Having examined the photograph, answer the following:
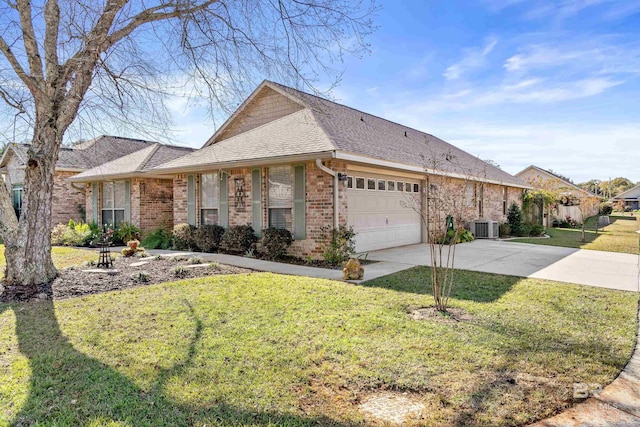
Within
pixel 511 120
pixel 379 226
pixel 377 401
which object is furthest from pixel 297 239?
pixel 511 120

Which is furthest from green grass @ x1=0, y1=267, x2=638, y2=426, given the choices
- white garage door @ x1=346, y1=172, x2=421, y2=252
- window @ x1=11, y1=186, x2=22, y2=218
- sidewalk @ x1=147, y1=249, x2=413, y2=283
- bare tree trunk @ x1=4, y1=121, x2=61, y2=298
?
window @ x1=11, y1=186, x2=22, y2=218

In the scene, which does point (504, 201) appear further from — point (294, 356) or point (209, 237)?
point (294, 356)

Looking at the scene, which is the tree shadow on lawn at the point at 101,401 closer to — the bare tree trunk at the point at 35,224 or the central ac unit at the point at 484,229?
the bare tree trunk at the point at 35,224

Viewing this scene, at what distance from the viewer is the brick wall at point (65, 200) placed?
59.5ft

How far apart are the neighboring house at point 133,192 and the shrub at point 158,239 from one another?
0.92m

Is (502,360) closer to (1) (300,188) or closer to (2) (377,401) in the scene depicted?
(2) (377,401)

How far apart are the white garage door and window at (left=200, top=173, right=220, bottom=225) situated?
15.4 ft

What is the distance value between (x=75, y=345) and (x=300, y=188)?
6701 millimetres

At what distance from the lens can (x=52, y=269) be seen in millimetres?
7609

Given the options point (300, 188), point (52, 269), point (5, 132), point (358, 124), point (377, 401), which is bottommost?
point (377, 401)

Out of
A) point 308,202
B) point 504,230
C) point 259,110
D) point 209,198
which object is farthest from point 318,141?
point 504,230

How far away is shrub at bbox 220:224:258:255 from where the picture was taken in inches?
438

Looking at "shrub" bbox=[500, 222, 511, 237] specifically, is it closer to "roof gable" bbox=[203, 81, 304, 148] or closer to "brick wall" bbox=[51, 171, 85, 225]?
"roof gable" bbox=[203, 81, 304, 148]

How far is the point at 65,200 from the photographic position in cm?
1845
